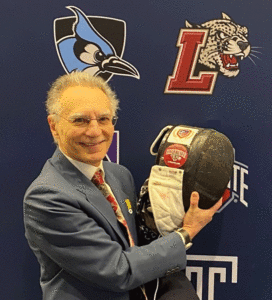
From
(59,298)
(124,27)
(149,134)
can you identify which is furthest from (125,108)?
(59,298)

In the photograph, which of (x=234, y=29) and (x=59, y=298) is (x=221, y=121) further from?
(x=59, y=298)

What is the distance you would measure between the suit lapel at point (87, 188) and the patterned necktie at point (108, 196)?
0.03 metres

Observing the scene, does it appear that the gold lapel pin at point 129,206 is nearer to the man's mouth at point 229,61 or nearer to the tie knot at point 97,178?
the tie knot at point 97,178

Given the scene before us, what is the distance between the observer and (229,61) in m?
1.90

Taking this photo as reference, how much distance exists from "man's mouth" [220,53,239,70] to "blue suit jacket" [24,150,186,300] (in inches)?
31.6

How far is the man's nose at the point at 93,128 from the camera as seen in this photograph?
1565 millimetres

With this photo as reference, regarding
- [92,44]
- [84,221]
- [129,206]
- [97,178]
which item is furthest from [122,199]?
[92,44]

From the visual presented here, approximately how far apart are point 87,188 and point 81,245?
0.23 metres

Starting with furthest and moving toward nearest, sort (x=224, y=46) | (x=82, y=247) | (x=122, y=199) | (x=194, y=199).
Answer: (x=224, y=46), (x=122, y=199), (x=194, y=199), (x=82, y=247)

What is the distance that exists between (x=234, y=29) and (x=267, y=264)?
1.09 metres

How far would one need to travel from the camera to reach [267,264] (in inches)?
78.1

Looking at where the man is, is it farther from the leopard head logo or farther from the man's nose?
the leopard head logo

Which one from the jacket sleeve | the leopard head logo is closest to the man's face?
the jacket sleeve

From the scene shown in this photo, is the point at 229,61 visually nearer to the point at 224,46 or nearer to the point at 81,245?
the point at 224,46
